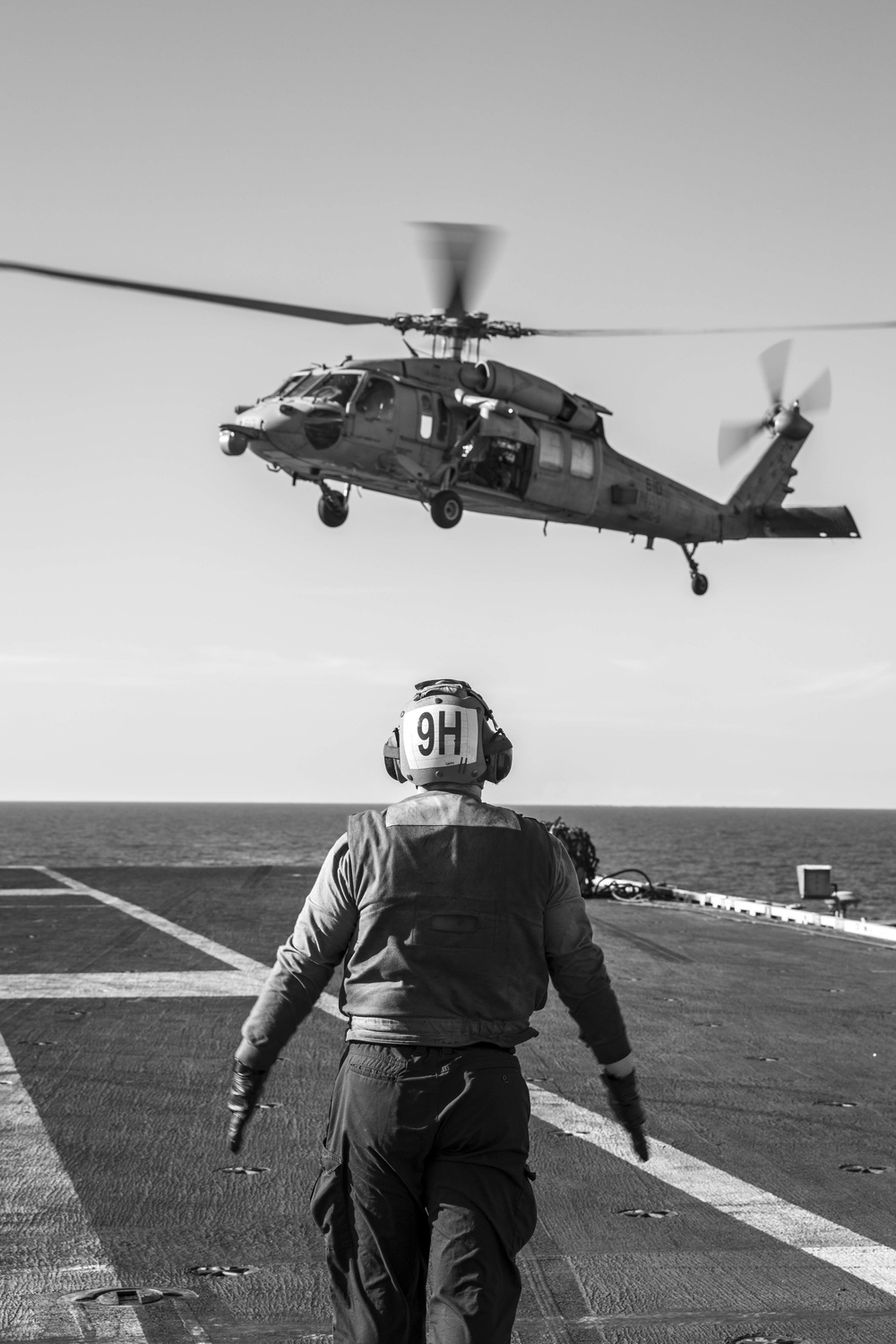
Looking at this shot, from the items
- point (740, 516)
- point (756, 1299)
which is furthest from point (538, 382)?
point (756, 1299)

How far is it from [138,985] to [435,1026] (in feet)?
29.3

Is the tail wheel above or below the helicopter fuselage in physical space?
below

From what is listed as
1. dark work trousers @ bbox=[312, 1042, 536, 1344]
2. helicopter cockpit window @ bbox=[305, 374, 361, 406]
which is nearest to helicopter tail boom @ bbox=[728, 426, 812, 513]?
helicopter cockpit window @ bbox=[305, 374, 361, 406]

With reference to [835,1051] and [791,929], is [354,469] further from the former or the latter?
[835,1051]

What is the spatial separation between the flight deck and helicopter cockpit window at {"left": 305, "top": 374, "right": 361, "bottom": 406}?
10.8 metres

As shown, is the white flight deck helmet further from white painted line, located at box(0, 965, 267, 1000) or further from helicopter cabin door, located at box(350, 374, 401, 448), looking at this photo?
helicopter cabin door, located at box(350, 374, 401, 448)

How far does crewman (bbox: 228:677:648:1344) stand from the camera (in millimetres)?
3627

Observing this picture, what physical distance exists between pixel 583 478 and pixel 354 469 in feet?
14.2

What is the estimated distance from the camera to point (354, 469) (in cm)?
2228

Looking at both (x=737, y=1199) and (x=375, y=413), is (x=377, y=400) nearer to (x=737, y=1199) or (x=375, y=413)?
(x=375, y=413)

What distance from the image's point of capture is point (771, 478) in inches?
1198

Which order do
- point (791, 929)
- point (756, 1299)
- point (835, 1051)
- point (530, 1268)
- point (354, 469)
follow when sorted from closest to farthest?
1. point (756, 1299)
2. point (530, 1268)
3. point (835, 1051)
4. point (791, 929)
5. point (354, 469)

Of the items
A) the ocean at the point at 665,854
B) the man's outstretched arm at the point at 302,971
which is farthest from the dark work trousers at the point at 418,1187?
the ocean at the point at 665,854

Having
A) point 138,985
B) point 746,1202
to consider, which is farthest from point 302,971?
point 138,985
